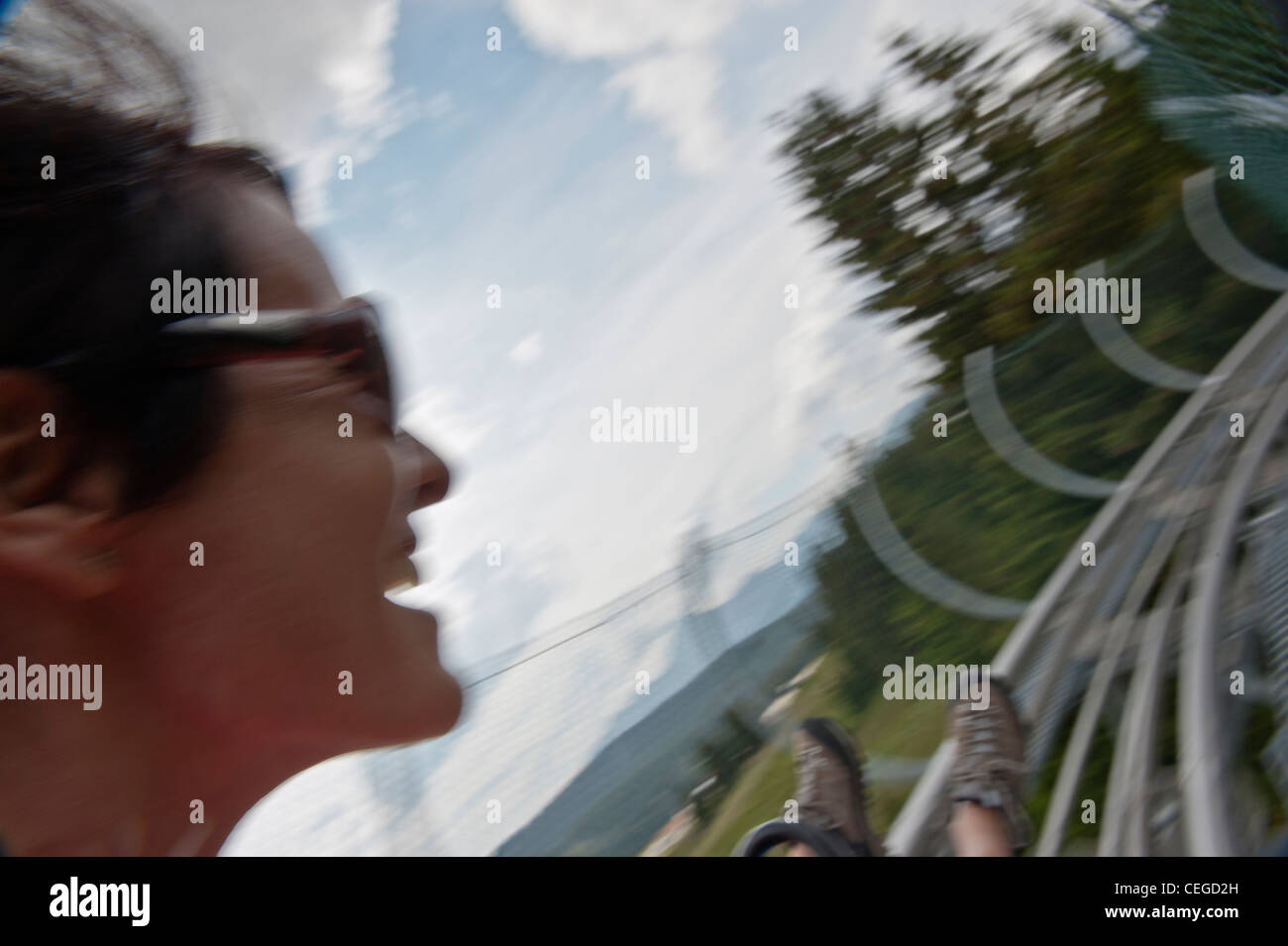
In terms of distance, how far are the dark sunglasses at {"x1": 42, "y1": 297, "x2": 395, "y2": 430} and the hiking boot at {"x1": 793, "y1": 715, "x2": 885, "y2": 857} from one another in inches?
37.3

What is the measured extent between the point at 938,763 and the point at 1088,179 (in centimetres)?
112

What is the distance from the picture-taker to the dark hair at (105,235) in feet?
3.01

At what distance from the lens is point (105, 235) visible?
38.0 inches

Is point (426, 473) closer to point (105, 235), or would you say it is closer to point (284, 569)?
point (284, 569)

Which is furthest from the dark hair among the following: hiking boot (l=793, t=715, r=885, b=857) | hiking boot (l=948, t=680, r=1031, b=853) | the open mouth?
hiking boot (l=948, t=680, r=1031, b=853)

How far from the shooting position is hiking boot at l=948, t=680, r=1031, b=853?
1.53m

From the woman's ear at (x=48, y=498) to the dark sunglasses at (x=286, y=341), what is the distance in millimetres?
50

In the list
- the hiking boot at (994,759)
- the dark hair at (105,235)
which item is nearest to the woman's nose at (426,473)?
the dark hair at (105,235)

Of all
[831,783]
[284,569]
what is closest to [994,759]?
[831,783]

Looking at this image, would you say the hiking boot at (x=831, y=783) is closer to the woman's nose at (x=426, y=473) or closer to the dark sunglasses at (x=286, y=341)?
the woman's nose at (x=426, y=473)

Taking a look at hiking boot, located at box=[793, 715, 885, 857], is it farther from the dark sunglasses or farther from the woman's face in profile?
the dark sunglasses
